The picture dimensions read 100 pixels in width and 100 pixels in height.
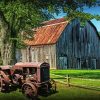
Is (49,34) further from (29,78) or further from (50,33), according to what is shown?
(29,78)

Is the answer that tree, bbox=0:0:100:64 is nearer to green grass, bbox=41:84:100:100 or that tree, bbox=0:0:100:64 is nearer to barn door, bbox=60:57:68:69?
green grass, bbox=41:84:100:100

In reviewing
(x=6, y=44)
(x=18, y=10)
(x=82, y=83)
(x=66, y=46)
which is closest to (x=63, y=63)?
(x=66, y=46)

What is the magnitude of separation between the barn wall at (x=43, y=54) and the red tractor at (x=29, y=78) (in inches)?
1361

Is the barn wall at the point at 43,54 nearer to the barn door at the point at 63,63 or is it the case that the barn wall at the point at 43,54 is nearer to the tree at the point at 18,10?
the barn door at the point at 63,63

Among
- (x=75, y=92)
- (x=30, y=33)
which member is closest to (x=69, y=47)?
(x=30, y=33)

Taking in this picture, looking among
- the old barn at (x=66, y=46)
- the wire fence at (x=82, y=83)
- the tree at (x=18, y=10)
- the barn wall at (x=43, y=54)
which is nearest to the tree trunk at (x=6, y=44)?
the tree at (x=18, y=10)

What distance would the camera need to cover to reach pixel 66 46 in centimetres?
5672

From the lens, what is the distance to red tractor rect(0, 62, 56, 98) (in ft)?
62.5

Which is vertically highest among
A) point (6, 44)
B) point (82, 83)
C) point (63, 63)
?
point (6, 44)

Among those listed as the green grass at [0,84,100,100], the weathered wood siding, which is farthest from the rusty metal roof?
the green grass at [0,84,100,100]

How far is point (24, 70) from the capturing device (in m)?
20.1

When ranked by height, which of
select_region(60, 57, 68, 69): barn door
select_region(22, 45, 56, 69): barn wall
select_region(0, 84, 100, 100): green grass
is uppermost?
select_region(22, 45, 56, 69): barn wall

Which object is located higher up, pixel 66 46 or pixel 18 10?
pixel 18 10

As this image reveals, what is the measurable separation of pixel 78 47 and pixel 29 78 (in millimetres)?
40207
